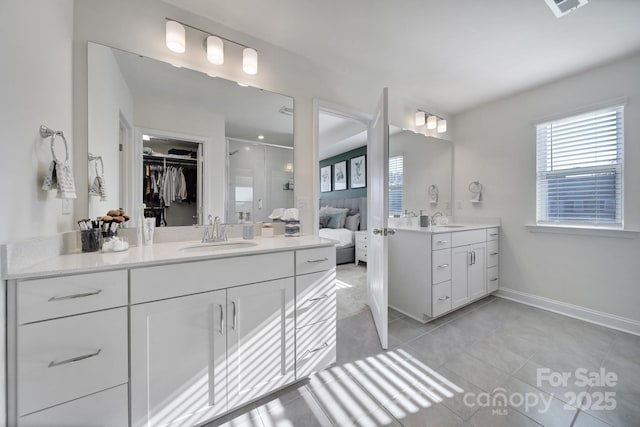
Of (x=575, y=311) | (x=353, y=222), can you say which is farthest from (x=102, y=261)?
(x=353, y=222)

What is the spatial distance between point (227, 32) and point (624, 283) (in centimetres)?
397

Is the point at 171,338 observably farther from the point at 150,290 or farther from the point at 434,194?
the point at 434,194

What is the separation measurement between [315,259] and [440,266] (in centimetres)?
144

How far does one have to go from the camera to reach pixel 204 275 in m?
1.13

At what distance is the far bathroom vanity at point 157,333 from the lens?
2.73ft

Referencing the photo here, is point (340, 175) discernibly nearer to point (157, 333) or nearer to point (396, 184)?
point (396, 184)

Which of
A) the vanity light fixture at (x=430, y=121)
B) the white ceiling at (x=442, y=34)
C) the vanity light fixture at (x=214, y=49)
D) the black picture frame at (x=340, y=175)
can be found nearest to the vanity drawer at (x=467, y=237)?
the vanity light fixture at (x=430, y=121)

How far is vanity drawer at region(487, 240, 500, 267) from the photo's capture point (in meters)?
2.82

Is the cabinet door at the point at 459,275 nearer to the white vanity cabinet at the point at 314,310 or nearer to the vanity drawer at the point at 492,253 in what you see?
the vanity drawer at the point at 492,253

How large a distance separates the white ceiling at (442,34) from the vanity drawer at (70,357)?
1.88 m

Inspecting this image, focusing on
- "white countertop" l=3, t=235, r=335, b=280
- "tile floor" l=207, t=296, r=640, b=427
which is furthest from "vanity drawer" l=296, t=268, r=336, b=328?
"tile floor" l=207, t=296, r=640, b=427

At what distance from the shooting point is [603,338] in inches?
78.3

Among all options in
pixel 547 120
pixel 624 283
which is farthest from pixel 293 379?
pixel 547 120

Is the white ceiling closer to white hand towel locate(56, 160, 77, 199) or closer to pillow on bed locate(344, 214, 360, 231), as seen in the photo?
white hand towel locate(56, 160, 77, 199)
